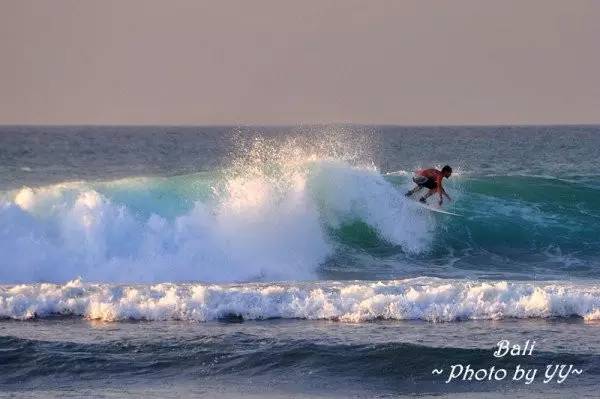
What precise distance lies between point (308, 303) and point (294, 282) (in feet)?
8.79

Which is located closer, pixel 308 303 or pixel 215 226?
pixel 308 303

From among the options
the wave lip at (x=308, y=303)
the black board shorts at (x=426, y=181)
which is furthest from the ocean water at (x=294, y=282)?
the black board shorts at (x=426, y=181)

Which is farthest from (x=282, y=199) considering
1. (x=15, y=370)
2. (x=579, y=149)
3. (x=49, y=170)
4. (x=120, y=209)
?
(x=579, y=149)

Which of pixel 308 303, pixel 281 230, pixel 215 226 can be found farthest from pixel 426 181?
pixel 308 303

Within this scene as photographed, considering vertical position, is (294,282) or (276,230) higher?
(276,230)

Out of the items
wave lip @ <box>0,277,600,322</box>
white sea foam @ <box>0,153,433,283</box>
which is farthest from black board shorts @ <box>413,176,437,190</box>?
wave lip @ <box>0,277,600,322</box>

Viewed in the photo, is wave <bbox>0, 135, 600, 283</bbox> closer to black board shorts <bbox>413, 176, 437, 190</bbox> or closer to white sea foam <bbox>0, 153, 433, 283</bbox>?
white sea foam <bbox>0, 153, 433, 283</bbox>

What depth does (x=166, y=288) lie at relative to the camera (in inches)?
562

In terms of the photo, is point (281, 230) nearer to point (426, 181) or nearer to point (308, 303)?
point (426, 181)

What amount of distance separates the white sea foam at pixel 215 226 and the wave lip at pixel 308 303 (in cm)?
350

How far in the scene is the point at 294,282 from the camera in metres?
16.2

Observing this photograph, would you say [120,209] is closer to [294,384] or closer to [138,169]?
[294,384]

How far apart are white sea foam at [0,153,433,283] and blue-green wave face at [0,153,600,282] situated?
3 cm

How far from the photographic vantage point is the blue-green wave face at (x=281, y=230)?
18.1m
